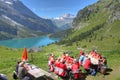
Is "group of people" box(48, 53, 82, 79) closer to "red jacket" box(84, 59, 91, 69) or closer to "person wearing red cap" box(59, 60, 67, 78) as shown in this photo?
"person wearing red cap" box(59, 60, 67, 78)

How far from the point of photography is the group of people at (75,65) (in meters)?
28.0

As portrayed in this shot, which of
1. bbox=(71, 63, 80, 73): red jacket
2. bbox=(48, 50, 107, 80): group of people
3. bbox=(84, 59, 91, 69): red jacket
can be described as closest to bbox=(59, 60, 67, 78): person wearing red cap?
bbox=(48, 50, 107, 80): group of people

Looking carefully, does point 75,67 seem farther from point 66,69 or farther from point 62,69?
point 62,69

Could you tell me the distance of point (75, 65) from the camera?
28.1 m

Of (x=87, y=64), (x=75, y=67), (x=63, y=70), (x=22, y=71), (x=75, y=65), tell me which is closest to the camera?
(x=22, y=71)

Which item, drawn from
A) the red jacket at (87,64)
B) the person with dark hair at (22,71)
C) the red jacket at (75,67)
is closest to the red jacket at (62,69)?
the red jacket at (75,67)

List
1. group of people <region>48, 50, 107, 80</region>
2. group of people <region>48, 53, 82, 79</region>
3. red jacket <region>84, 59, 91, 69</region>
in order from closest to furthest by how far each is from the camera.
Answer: group of people <region>48, 53, 82, 79</region>
group of people <region>48, 50, 107, 80</region>
red jacket <region>84, 59, 91, 69</region>

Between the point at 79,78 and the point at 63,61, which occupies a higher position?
the point at 63,61

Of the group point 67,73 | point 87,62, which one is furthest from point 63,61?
point 87,62

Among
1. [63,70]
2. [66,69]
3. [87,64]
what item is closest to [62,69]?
[63,70]

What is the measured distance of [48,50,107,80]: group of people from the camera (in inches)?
1102

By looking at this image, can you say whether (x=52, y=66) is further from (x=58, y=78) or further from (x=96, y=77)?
(x=96, y=77)

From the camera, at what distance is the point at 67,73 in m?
29.3

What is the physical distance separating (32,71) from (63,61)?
12.2ft
